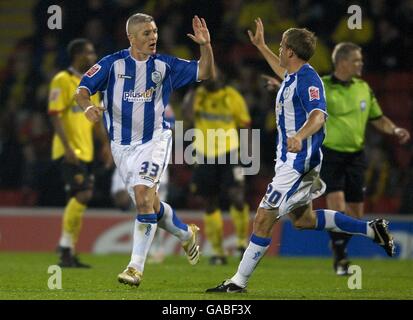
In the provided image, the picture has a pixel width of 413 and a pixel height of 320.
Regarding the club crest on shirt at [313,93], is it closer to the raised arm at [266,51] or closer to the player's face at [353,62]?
the raised arm at [266,51]

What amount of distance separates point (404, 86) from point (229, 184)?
3.94m

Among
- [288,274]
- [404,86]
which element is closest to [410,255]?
[404,86]

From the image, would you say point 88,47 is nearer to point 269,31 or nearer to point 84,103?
point 84,103

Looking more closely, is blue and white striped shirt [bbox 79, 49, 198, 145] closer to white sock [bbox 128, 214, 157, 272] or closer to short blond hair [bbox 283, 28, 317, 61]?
white sock [bbox 128, 214, 157, 272]

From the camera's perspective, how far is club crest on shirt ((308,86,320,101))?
784 cm

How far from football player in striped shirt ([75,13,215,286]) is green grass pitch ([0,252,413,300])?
0.66 meters

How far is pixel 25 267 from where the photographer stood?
10.7 metres

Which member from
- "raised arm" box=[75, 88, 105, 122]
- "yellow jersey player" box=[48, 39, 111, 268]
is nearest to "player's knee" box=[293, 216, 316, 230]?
"raised arm" box=[75, 88, 105, 122]

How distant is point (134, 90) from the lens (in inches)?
337

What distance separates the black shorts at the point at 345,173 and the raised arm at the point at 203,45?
2.14 m

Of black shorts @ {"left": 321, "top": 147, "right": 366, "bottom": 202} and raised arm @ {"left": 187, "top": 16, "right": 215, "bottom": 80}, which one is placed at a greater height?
raised arm @ {"left": 187, "top": 16, "right": 215, "bottom": 80}

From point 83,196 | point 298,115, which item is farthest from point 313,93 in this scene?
point 83,196

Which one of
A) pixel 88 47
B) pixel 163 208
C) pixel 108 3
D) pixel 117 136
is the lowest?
pixel 163 208
